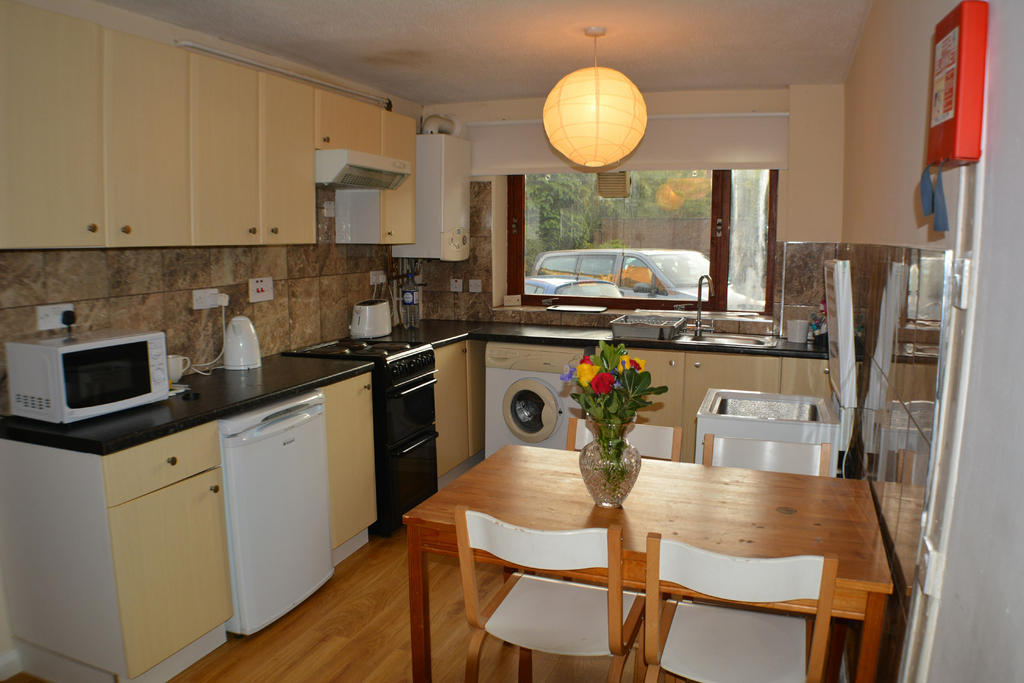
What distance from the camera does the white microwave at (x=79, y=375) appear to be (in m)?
2.34

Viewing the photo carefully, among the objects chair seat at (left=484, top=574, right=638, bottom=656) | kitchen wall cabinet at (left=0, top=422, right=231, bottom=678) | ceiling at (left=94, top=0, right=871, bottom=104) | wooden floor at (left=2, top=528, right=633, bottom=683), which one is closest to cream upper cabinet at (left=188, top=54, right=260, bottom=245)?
ceiling at (left=94, top=0, right=871, bottom=104)

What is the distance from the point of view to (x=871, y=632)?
1646 millimetres

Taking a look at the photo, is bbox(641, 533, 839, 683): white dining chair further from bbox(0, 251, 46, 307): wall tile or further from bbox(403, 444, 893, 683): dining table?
bbox(0, 251, 46, 307): wall tile

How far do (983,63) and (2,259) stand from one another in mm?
2830

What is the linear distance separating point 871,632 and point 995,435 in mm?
802

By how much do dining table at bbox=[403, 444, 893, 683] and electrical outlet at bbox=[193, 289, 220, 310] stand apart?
5.39 ft

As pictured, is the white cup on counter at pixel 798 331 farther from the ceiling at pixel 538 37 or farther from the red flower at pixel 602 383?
the red flower at pixel 602 383

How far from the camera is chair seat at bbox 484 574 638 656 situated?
1.92 m

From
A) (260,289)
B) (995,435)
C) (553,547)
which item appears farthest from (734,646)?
(260,289)

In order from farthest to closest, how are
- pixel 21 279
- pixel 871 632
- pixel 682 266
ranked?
1. pixel 682 266
2. pixel 21 279
3. pixel 871 632

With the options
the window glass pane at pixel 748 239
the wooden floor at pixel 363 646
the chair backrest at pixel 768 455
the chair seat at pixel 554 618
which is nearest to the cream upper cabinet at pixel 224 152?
the wooden floor at pixel 363 646

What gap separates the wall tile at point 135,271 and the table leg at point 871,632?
282 centimetres

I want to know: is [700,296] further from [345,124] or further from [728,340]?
[345,124]

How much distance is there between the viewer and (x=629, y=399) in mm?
1984
